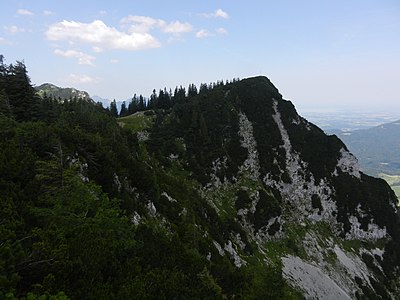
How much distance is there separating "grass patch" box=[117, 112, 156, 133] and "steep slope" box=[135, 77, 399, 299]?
3239 mm

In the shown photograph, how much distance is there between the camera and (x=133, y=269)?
1739 cm

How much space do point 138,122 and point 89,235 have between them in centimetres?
7504

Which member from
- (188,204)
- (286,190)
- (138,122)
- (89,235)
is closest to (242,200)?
(286,190)

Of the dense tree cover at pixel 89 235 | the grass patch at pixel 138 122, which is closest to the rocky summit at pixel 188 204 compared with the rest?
the dense tree cover at pixel 89 235

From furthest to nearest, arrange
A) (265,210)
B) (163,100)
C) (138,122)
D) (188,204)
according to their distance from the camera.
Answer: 1. (163,100)
2. (138,122)
3. (265,210)
4. (188,204)

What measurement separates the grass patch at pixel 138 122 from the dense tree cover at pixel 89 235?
4385cm

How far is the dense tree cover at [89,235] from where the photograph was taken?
14.4 meters

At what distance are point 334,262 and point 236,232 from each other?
2413 cm

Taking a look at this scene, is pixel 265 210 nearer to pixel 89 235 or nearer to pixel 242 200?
pixel 242 200

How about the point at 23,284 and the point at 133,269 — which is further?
the point at 133,269

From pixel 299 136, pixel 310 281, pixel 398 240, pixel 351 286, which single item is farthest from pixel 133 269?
pixel 398 240

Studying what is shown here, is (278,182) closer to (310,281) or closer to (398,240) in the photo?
(310,281)

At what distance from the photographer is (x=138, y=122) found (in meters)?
91.7

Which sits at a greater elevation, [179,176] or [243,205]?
[179,176]
